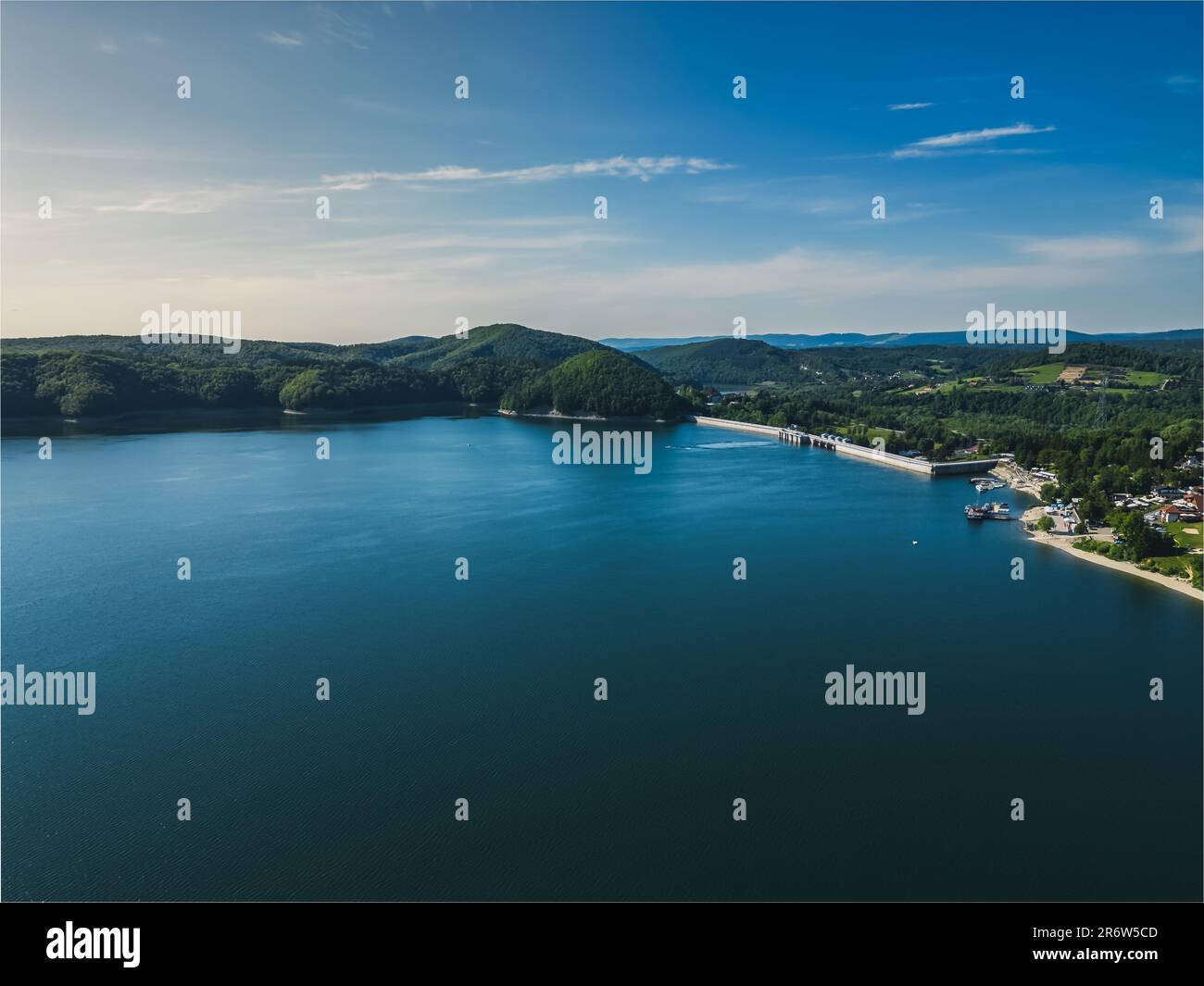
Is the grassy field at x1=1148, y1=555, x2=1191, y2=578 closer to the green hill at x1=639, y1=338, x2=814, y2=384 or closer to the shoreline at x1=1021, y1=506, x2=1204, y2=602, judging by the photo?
the shoreline at x1=1021, y1=506, x2=1204, y2=602

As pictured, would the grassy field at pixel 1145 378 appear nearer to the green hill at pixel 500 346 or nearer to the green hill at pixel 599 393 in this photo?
the green hill at pixel 599 393

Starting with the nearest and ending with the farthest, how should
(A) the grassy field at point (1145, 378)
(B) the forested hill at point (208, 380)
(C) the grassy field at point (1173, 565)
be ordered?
1. (C) the grassy field at point (1173, 565)
2. (B) the forested hill at point (208, 380)
3. (A) the grassy field at point (1145, 378)

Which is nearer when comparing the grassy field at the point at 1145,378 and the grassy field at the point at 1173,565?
the grassy field at the point at 1173,565

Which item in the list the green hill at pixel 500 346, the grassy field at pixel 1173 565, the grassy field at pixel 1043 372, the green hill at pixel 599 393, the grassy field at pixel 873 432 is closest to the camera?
the grassy field at pixel 1173 565

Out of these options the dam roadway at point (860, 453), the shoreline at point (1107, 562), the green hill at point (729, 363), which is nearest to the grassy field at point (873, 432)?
the dam roadway at point (860, 453)

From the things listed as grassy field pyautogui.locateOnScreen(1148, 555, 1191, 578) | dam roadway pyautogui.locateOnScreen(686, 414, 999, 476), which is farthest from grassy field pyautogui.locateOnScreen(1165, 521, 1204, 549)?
dam roadway pyautogui.locateOnScreen(686, 414, 999, 476)

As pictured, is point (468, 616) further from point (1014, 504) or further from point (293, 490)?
point (1014, 504)
